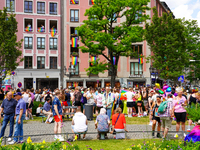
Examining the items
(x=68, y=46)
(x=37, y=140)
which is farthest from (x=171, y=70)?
(x=37, y=140)

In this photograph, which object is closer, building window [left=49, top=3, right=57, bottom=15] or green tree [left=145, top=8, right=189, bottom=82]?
Result: green tree [left=145, top=8, right=189, bottom=82]

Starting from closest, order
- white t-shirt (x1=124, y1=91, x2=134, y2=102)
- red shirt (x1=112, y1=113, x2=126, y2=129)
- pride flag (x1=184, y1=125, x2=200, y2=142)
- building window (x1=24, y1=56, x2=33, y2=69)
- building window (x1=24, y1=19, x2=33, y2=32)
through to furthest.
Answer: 1. pride flag (x1=184, y1=125, x2=200, y2=142)
2. red shirt (x1=112, y1=113, x2=126, y2=129)
3. white t-shirt (x1=124, y1=91, x2=134, y2=102)
4. building window (x1=24, y1=56, x2=33, y2=69)
5. building window (x1=24, y1=19, x2=33, y2=32)

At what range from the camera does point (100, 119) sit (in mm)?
10734

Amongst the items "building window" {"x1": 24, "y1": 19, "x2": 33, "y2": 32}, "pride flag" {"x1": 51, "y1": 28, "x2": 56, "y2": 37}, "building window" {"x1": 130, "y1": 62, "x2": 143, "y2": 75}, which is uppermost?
"building window" {"x1": 24, "y1": 19, "x2": 33, "y2": 32}

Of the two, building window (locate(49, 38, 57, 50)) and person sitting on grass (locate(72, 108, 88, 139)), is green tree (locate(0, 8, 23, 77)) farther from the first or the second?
person sitting on grass (locate(72, 108, 88, 139))

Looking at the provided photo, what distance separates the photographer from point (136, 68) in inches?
1983

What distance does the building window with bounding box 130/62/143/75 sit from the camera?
50.4 m

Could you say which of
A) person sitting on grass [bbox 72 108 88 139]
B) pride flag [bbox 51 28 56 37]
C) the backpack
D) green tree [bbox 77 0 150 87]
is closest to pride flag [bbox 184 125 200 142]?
the backpack

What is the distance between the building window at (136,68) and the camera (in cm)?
5037

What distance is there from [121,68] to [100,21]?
21.3 m

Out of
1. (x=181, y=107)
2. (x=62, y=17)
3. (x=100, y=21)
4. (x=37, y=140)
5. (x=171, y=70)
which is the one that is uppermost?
(x=62, y=17)

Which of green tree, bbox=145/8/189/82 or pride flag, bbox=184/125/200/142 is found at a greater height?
green tree, bbox=145/8/189/82

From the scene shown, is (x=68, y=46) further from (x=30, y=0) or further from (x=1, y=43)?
(x=1, y=43)

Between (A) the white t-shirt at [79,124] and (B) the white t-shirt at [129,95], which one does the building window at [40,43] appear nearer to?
(B) the white t-shirt at [129,95]
